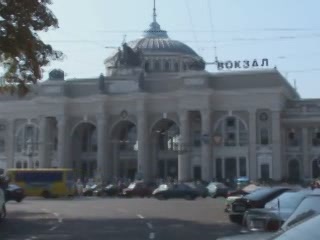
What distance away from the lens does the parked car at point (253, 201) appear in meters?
23.0

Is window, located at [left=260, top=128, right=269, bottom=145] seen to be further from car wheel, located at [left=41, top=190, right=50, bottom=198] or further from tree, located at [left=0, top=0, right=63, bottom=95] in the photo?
tree, located at [left=0, top=0, right=63, bottom=95]

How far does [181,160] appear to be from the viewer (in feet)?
300

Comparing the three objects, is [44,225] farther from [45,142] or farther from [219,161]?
[45,142]

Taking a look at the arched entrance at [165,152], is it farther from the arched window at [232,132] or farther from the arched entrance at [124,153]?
the arched window at [232,132]

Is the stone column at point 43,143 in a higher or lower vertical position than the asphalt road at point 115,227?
higher

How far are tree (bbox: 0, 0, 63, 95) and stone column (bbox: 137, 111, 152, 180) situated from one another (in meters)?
65.5

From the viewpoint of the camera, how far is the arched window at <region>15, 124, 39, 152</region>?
10096cm

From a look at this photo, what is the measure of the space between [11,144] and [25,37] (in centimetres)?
7819

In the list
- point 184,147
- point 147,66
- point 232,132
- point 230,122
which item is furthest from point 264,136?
point 147,66

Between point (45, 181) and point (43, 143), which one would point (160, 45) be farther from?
point (45, 181)

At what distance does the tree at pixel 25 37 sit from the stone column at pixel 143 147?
65501 millimetres

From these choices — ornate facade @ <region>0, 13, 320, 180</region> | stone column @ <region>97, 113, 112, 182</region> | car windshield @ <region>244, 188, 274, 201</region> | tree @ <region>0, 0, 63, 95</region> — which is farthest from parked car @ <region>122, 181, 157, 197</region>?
car windshield @ <region>244, 188, 274, 201</region>

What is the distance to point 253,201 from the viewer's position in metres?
23.1

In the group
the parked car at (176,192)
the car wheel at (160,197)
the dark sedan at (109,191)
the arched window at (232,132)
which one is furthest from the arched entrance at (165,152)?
the car wheel at (160,197)
